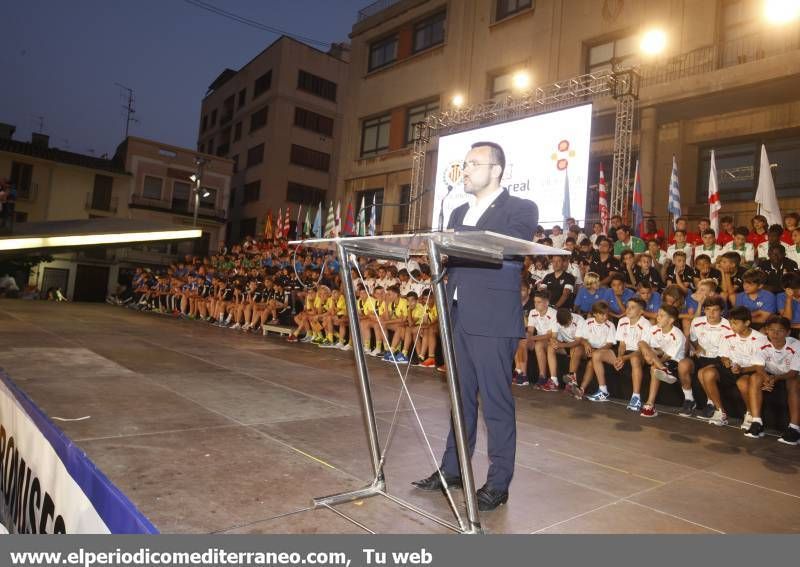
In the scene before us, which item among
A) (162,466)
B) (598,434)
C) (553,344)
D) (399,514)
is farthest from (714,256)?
(162,466)

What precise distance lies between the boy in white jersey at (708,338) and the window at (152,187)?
34.8m

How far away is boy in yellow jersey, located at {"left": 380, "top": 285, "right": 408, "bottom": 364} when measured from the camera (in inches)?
353

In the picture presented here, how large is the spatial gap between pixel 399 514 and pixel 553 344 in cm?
487

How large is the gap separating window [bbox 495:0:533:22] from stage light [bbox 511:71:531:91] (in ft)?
7.82

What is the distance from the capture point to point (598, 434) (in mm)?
4422

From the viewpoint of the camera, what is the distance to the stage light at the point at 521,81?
52.6 ft

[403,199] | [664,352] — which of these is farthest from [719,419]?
[403,199]

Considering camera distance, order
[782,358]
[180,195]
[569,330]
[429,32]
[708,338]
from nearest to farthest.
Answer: [782,358] → [708,338] → [569,330] → [429,32] → [180,195]

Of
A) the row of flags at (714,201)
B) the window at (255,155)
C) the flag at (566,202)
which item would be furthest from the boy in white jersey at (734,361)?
the window at (255,155)

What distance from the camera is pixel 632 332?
246 inches

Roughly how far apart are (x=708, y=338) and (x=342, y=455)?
4.59m

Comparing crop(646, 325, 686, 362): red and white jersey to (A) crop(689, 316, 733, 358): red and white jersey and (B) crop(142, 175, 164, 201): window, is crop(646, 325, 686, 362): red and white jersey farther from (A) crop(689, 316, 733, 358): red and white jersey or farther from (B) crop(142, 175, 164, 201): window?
(B) crop(142, 175, 164, 201): window

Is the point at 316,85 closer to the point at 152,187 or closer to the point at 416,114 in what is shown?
the point at 152,187

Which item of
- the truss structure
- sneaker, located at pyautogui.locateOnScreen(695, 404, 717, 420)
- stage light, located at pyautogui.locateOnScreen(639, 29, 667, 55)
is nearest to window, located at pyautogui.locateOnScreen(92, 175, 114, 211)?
the truss structure
